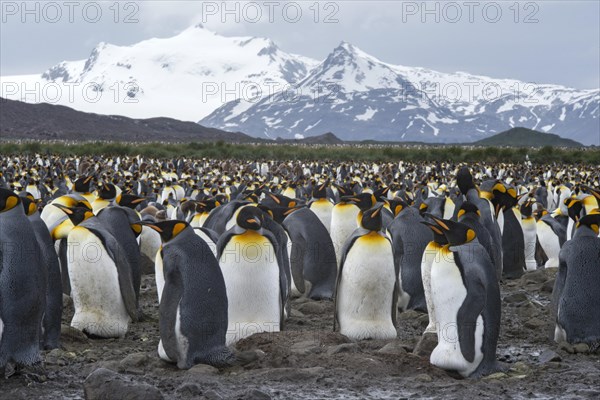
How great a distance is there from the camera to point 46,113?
111 metres

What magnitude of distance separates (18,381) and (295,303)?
12.0 ft

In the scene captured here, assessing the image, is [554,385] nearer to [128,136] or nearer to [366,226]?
[366,226]

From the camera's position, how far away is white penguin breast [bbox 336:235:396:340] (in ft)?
19.8

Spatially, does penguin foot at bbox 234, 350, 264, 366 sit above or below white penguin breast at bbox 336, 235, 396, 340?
below

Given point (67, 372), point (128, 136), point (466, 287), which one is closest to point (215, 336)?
point (67, 372)

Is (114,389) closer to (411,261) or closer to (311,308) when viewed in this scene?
(311,308)

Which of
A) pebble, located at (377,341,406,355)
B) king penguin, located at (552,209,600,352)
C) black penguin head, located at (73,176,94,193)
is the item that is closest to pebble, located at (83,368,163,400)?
pebble, located at (377,341,406,355)

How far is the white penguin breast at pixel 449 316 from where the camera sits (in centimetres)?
485

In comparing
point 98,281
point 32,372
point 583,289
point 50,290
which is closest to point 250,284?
point 98,281

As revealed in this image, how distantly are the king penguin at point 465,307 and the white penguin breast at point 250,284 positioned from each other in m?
1.28

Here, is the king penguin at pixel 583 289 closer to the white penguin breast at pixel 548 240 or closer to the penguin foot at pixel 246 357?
the penguin foot at pixel 246 357

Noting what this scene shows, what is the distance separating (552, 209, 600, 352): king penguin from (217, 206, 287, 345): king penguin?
6.89 feet

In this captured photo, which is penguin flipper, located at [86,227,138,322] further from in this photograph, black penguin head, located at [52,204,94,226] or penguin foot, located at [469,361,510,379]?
penguin foot, located at [469,361,510,379]

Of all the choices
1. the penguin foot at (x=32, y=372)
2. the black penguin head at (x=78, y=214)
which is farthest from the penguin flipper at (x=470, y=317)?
the black penguin head at (x=78, y=214)
